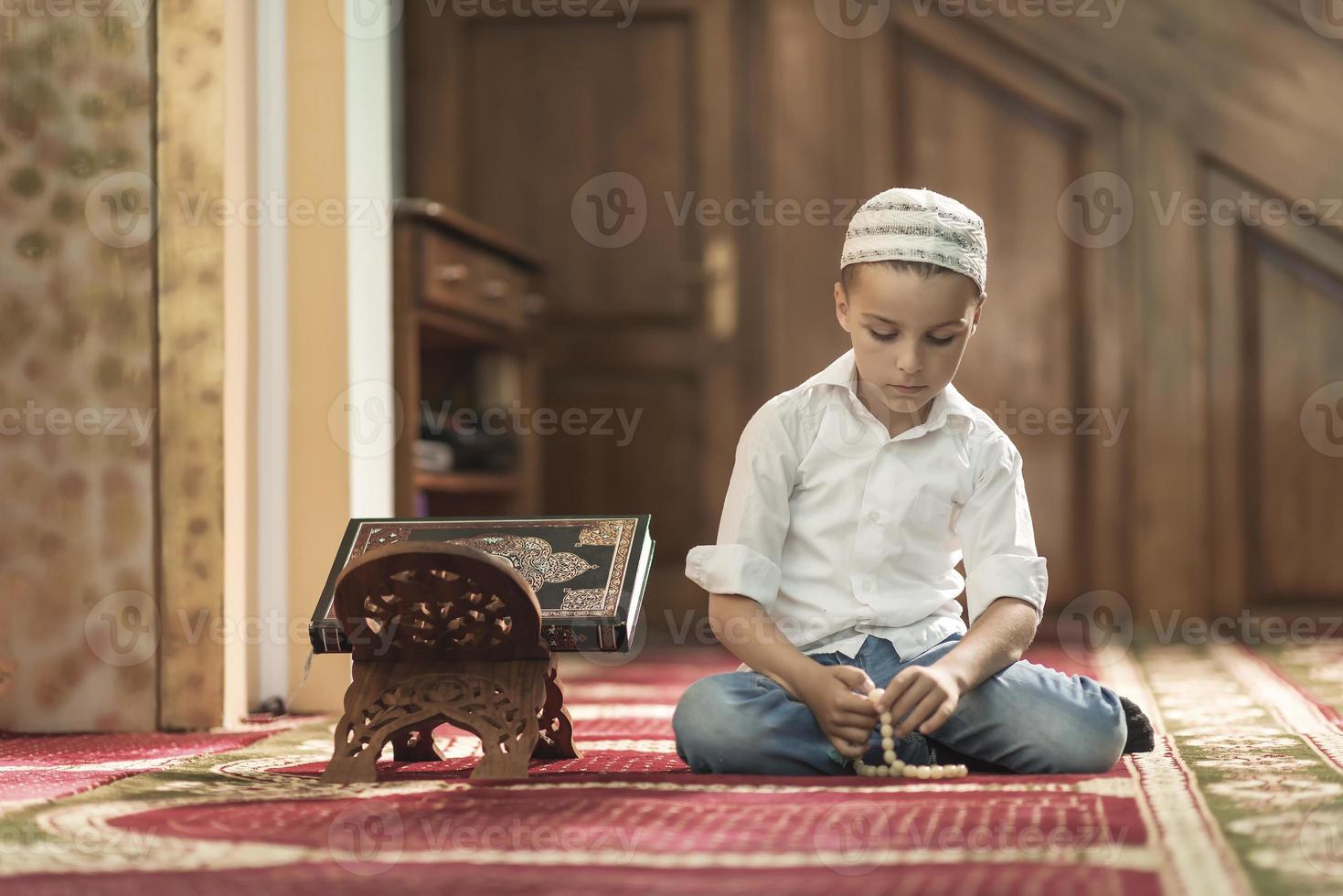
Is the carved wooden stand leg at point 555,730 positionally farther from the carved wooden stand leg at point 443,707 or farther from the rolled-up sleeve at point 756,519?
the rolled-up sleeve at point 756,519

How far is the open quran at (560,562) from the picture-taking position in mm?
1331

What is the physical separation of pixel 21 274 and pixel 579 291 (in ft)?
5.14

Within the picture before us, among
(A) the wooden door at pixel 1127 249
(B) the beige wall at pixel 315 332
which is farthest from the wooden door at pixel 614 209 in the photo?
(B) the beige wall at pixel 315 332

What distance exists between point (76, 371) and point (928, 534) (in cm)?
110

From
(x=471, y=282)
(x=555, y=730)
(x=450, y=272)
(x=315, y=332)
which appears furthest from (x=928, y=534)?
(x=471, y=282)

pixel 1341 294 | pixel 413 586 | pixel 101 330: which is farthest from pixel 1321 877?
pixel 1341 294

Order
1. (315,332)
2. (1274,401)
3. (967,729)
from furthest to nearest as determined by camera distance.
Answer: (1274,401), (315,332), (967,729)

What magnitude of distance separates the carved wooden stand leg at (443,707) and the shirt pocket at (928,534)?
0.37m

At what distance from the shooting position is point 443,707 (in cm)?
131

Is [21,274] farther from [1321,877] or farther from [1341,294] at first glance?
[1341,294]

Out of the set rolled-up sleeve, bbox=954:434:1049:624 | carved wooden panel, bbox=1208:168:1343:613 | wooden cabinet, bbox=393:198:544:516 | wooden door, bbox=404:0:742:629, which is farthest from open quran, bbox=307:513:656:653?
carved wooden panel, bbox=1208:168:1343:613

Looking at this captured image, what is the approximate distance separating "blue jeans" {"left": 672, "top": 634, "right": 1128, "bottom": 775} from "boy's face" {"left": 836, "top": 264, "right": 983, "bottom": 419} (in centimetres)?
28

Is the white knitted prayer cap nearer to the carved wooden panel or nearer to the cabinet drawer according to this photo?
the cabinet drawer

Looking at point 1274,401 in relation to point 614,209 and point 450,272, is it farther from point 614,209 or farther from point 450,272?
point 450,272
